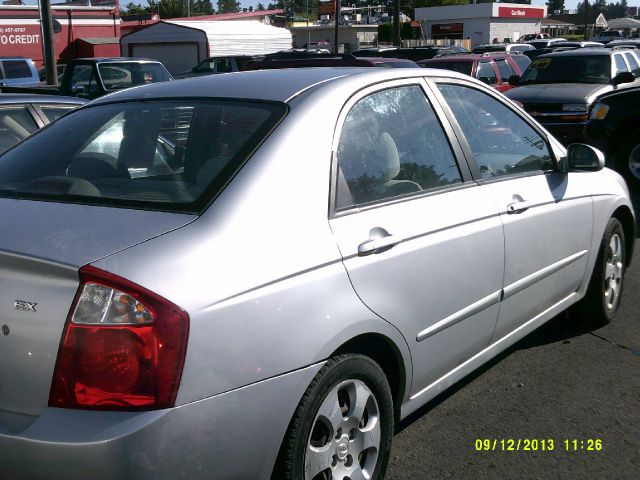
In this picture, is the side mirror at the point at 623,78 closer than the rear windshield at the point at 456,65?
Yes

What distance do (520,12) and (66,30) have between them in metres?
41.8

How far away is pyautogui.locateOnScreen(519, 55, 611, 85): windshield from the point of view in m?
14.1

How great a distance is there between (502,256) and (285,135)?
1.40 metres

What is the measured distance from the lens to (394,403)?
3270 millimetres

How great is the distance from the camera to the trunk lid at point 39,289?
2.30 meters

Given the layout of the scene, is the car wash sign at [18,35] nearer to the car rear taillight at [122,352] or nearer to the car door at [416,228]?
the car door at [416,228]

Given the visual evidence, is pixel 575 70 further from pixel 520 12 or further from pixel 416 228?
pixel 520 12

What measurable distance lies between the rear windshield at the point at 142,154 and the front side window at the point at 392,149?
0.35 metres

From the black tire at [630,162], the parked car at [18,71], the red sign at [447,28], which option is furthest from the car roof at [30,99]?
the red sign at [447,28]

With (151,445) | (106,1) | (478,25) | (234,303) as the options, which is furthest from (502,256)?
(478,25)

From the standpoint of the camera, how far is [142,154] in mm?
3223

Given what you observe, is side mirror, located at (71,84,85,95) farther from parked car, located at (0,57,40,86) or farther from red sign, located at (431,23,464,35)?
red sign, located at (431,23,464,35)
